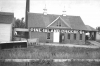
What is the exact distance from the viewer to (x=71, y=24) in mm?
25047

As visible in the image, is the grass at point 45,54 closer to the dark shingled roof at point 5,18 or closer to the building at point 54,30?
the dark shingled roof at point 5,18

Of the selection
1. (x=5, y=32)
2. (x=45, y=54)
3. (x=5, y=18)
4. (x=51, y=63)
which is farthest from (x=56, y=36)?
(x=51, y=63)

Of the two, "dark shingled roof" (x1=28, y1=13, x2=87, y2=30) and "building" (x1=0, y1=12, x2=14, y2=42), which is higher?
"dark shingled roof" (x1=28, y1=13, x2=87, y2=30)

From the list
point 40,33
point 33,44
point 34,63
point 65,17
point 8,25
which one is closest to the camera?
point 34,63

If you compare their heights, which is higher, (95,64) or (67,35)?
(67,35)

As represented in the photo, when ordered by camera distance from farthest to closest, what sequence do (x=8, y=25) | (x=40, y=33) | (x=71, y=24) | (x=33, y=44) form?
(x=71, y=24) < (x=40, y=33) < (x=8, y=25) < (x=33, y=44)

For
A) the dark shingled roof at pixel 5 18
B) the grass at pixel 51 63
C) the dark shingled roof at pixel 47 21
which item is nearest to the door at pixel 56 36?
the dark shingled roof at pixel 47 21

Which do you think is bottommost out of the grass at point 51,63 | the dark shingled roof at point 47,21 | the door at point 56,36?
the grass at point 51,63

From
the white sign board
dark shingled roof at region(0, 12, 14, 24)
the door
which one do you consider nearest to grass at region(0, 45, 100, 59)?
the white sign board

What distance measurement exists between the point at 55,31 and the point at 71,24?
458 cm

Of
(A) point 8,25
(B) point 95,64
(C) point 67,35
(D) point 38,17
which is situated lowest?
(B) point 95,64

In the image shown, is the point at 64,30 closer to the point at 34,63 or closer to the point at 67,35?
the point at 67,35

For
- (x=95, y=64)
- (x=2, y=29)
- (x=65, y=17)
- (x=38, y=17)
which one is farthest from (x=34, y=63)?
(x=65, y=17)

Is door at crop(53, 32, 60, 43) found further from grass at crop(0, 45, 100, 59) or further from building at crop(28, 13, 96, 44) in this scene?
grass at crop(0, 45, 100, 59)
